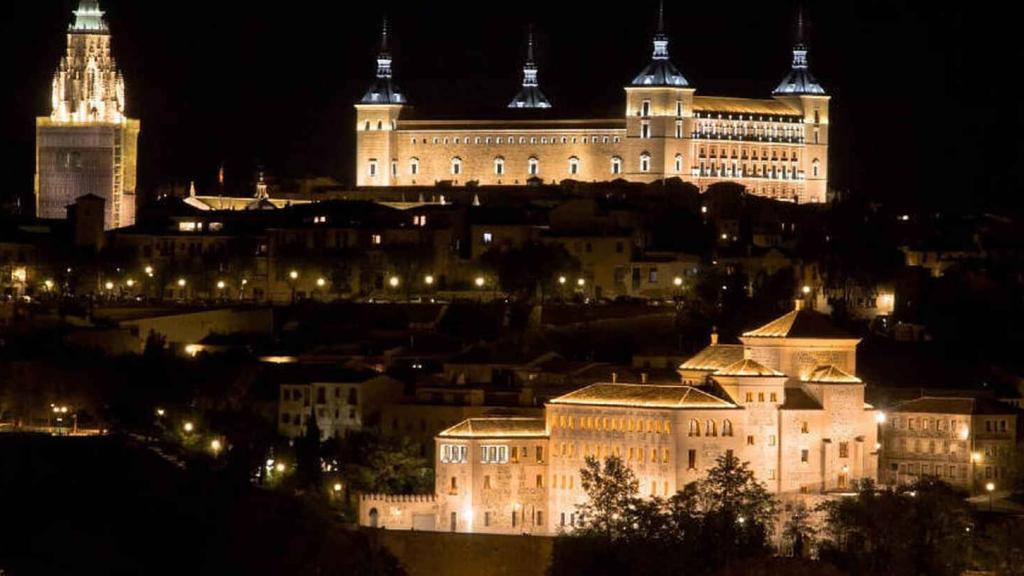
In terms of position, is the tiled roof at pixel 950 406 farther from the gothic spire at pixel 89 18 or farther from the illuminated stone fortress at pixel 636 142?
the illuminated stone fortress at pixel 636 142

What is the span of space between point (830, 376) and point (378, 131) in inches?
2302

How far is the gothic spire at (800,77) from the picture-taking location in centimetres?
12650

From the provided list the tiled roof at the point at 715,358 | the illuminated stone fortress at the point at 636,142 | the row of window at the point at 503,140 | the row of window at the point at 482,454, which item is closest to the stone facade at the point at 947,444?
the tiled roof at the point at 715,358

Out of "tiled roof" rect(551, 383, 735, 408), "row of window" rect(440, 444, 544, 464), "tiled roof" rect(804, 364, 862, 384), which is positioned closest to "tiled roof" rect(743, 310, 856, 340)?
"tiled roof" rect(804, 364, 862, 384)

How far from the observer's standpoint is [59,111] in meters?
111

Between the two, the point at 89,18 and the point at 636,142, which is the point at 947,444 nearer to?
the point at 89,18

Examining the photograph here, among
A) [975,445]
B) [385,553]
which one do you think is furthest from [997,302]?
[385,553]

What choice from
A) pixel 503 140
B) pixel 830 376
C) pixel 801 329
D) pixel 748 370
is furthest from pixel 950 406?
pixel 503 140

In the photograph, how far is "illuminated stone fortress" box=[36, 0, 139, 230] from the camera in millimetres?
110625

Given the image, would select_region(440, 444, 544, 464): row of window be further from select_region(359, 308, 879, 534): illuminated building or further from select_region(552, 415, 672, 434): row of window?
select_region(552, 415, 672, 434): row of window

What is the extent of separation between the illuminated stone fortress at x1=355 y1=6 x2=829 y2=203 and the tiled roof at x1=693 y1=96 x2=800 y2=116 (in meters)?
0.04

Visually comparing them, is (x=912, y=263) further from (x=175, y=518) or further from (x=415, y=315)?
(x=175, y=518)

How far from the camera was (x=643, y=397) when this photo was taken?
6562 centimetres

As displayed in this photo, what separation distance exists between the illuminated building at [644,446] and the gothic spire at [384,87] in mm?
58606
